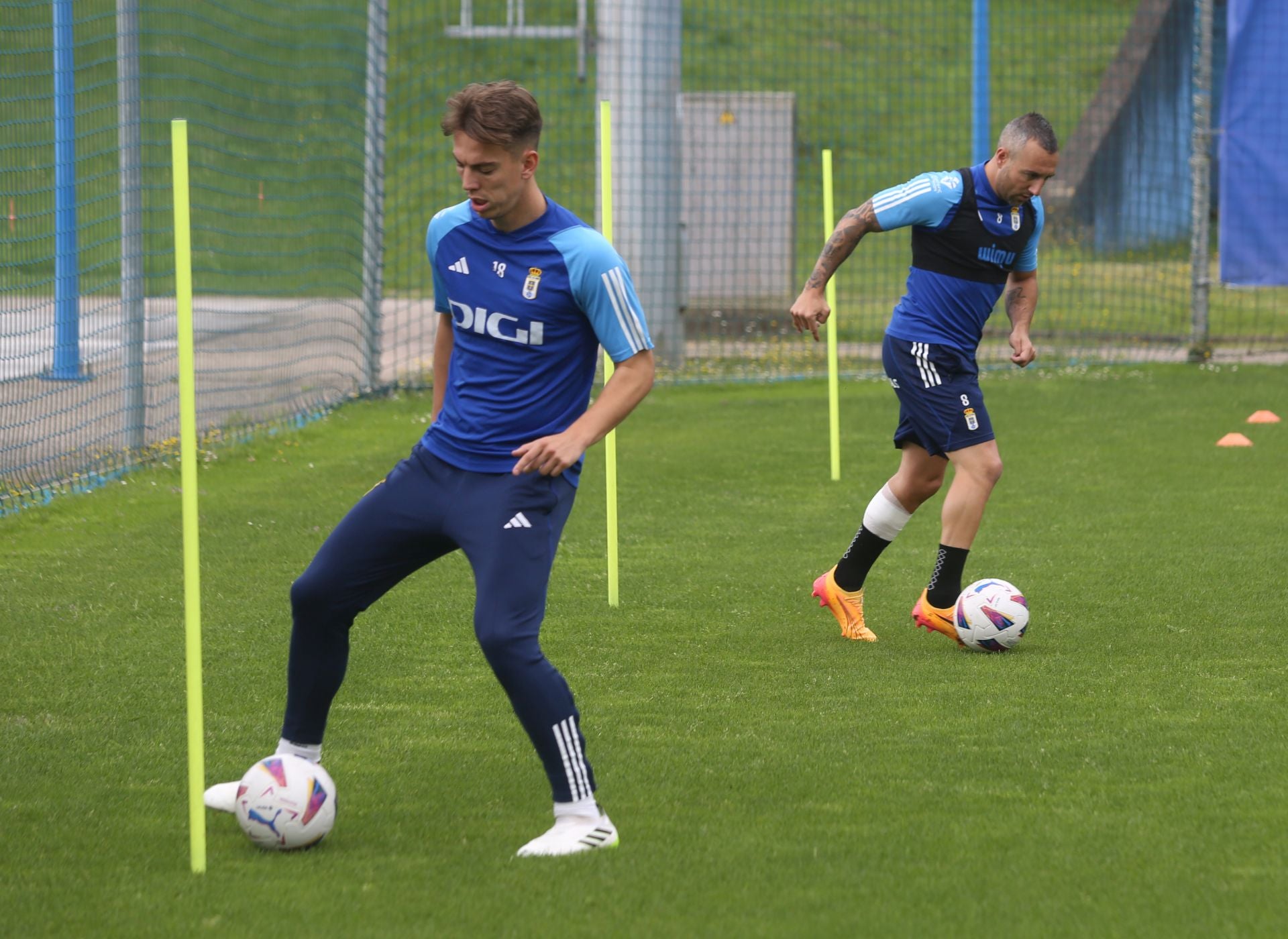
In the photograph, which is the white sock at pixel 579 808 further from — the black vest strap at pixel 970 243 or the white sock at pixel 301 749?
the black vest strap at pixel 970 243

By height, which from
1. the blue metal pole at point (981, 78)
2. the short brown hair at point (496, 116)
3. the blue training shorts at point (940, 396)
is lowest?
the blue training shorts at point (940, 396)

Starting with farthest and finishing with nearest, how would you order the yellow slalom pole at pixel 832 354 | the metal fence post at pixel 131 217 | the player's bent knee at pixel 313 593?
1. the metal fence post at pixel 131 217
2. the yellow slalom pole at pixel 832 354
3. the player's bent knee at pixel 313 593

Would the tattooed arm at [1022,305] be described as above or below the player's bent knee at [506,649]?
above

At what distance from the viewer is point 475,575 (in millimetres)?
4020

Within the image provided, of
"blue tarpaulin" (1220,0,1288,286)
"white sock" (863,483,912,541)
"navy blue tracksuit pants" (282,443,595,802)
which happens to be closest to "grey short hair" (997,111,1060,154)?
"white sock" (863,483,912,541)

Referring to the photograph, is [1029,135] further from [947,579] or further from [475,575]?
[475,575]

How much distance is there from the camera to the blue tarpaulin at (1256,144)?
14.9m

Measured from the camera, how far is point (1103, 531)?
8156 millimetres

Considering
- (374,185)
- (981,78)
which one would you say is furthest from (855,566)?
(981,78)

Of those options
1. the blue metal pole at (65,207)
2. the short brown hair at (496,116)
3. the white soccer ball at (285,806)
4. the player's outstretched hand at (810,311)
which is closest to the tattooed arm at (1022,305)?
the player's outstretched hand at (810,311)

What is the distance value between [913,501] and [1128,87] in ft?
45.3

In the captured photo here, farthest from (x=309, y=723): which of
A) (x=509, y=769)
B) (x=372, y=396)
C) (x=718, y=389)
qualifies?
(x=718, y=389)

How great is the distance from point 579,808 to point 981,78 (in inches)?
547

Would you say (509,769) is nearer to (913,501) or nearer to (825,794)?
(825,794)
